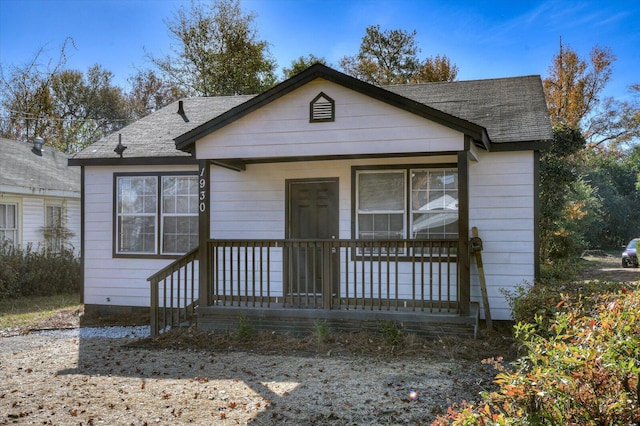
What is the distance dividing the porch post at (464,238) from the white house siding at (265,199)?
1.74m

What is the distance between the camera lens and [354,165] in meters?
9.17

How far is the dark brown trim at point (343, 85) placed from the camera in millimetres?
7387

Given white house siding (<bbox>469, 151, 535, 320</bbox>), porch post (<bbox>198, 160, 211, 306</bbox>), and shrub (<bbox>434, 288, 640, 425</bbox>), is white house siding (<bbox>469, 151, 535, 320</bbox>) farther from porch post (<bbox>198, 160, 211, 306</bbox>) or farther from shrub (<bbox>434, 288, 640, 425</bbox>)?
shrub (<bbox>434, 288, 640, 425</bbox>)

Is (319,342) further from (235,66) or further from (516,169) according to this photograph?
(235,66)

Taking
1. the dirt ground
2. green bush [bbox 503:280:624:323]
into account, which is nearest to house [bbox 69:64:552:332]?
the dirt ground

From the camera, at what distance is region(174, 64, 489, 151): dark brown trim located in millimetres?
7387

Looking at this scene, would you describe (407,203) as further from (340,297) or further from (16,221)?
(16,221)

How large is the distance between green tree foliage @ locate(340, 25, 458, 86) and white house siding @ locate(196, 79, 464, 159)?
75.8ft

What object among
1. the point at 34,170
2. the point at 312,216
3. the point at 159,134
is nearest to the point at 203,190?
the point at 312,216

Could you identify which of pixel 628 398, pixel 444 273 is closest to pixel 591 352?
pixel 628 398

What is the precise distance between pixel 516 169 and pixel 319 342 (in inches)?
157

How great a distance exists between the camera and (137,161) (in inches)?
400

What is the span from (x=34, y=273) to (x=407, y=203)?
9.80 metres

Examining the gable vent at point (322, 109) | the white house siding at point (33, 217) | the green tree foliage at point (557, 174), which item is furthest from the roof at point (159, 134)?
the green tree foliage at point (557, 174)
